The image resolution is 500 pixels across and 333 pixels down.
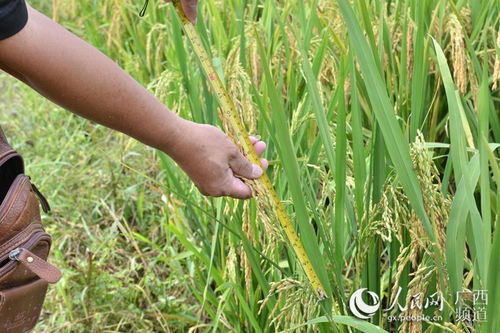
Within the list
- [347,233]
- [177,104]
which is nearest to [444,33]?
[347,233]

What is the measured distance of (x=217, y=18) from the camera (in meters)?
2.22

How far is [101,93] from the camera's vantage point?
1150 millimetres

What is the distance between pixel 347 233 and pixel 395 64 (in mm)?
451

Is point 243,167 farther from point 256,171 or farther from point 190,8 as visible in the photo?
point 190,8

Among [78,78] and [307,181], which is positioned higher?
[78,78]

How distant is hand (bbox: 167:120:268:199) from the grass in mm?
48

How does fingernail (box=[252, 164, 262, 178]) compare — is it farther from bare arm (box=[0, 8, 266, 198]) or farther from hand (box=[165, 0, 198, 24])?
hand (box=[165, 0, 198, 24])

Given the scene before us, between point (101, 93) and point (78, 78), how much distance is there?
0.04 meters

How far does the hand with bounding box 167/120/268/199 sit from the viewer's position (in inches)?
50.1

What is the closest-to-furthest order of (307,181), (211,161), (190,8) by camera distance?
(211,161), (190,8), (307,181)

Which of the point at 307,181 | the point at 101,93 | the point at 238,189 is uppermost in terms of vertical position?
the point at 101,93

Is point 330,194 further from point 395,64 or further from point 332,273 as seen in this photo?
point 395,64

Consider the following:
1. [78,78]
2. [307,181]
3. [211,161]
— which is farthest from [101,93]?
[307,181]

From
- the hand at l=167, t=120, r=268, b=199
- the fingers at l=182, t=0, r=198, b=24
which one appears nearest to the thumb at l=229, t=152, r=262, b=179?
the hand at l=167, t=120, r=268, b=199
